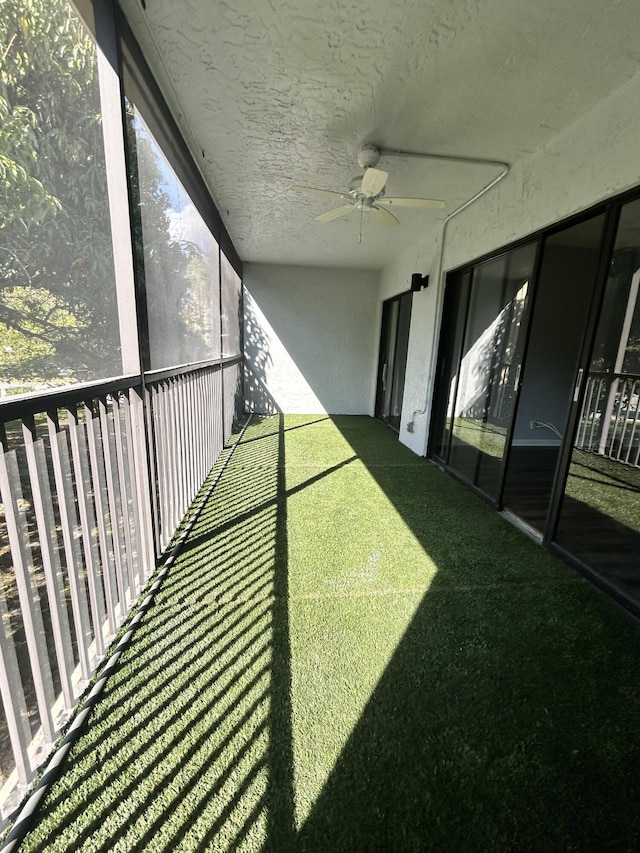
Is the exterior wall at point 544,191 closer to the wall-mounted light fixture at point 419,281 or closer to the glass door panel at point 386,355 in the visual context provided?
the wall-mounted light fixture at point 419,281

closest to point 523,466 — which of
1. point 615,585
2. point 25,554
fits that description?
point 615,585

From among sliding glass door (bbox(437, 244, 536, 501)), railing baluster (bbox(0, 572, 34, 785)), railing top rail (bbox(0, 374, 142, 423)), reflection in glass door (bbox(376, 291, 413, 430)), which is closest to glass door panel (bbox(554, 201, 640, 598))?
sliding glass door (bbox(437, 244, 536, 501))

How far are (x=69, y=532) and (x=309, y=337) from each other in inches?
231

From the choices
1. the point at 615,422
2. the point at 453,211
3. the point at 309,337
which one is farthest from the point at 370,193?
the point at 309,337

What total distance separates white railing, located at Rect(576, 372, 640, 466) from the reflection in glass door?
247 cm

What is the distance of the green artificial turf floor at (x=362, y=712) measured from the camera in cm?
100

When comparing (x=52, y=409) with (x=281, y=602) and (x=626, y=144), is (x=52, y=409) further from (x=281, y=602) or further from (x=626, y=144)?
(x=626, y=144)

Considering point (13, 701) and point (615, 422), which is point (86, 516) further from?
point (615, 422)

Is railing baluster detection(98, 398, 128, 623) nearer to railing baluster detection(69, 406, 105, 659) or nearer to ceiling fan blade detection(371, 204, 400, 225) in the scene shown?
railing baluster detection(69, 406, 105, 659)

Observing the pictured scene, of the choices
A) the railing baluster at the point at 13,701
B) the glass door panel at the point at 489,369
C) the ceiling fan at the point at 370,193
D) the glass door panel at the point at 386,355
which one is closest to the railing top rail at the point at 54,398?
the railing baluster at the point at 13,701

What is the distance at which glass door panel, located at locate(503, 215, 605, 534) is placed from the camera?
4.06 meters

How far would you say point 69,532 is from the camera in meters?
1.24

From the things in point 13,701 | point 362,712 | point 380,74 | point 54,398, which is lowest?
point 362,712

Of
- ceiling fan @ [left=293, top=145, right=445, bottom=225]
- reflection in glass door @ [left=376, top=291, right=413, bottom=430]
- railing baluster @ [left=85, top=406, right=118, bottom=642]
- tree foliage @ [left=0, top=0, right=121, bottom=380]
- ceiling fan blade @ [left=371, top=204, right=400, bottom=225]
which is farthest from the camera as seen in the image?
reflection in glass door @ [left=376, top=291, right=413, bottom=430]
